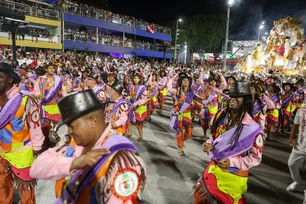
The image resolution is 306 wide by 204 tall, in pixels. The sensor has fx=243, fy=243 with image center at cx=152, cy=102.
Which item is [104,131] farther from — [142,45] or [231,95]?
[142,45]

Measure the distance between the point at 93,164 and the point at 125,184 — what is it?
0.78 feet

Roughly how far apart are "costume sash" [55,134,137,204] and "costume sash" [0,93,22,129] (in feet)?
5.47

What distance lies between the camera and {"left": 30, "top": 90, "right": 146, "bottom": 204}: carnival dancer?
1520 millimetres

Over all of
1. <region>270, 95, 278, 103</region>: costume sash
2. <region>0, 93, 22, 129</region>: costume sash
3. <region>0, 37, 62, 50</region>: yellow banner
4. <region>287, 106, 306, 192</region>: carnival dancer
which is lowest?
<region>287, 106, 306, 192</region>: carnival dancer

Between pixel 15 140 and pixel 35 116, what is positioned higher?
pixel 35 116

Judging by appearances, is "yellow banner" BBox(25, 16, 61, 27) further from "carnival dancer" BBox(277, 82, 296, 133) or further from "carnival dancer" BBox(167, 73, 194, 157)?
"carnival dancer" BBox(277, 82, 296, 133)

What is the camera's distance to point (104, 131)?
68.8 inches

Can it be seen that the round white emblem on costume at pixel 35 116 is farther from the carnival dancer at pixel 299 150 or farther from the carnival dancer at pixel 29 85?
the carnival dancer at pixel 299 150

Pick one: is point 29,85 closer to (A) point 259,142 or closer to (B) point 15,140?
(B) point 15,140

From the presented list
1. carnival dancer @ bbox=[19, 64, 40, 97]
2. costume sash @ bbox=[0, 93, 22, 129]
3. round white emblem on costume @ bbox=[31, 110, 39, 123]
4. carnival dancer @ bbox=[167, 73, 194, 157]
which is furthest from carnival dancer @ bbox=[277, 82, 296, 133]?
costume sash @ bbox=[0, 93, 22, 129]

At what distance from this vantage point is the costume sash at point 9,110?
2.90 metres

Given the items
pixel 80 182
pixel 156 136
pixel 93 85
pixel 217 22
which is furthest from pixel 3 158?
pixel 217 22

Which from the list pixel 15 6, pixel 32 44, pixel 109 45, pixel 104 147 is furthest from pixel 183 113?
pixel 109 45

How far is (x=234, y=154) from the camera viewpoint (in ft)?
8.71
